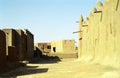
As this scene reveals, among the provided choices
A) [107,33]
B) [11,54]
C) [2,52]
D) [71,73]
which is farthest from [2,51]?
[107,33]

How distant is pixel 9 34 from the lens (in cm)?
2956

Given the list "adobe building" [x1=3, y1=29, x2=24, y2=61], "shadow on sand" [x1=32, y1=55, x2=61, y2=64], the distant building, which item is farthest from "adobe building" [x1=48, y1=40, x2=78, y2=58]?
"adobe building" [x1=3, y1=29, x2=24, y2=61]

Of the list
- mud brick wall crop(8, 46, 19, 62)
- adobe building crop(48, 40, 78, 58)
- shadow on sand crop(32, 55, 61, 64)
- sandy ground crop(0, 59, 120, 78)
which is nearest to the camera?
sandy ground crop(0, 59, 120, 78)

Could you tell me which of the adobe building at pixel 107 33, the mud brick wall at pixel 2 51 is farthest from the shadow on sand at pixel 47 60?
the mud brick wall at pixel 2 51

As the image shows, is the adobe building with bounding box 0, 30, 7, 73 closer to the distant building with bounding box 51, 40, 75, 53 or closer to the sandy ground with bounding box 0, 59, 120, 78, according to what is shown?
the sandy ground with bounding box 0, 59, 120, 78

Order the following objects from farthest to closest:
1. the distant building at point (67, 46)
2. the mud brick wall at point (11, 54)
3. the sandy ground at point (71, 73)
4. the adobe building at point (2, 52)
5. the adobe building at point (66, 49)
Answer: the distant building at point (67, 46) < the adobe building at point (66, 49) < the mud brick wall at point (11, 54) < the adobe building at point (2, 52) < the sandy ground at point (71, 73)

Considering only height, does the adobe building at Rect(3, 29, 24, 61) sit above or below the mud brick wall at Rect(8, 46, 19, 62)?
above

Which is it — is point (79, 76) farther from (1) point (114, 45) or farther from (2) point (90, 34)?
(2) point (90, 34)

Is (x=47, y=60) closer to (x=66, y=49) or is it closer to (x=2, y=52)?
(x=66, y=49)

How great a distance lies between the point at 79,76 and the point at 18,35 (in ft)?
62.3

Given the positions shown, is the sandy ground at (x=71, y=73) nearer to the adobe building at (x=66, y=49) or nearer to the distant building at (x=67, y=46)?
the adobe building at (x=66, y=49)

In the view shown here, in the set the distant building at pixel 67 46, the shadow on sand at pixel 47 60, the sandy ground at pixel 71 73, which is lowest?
the shadow on sand at pixel 47 60

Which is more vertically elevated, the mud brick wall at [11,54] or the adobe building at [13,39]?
the adobe building at [13,39]

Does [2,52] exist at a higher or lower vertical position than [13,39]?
lower
